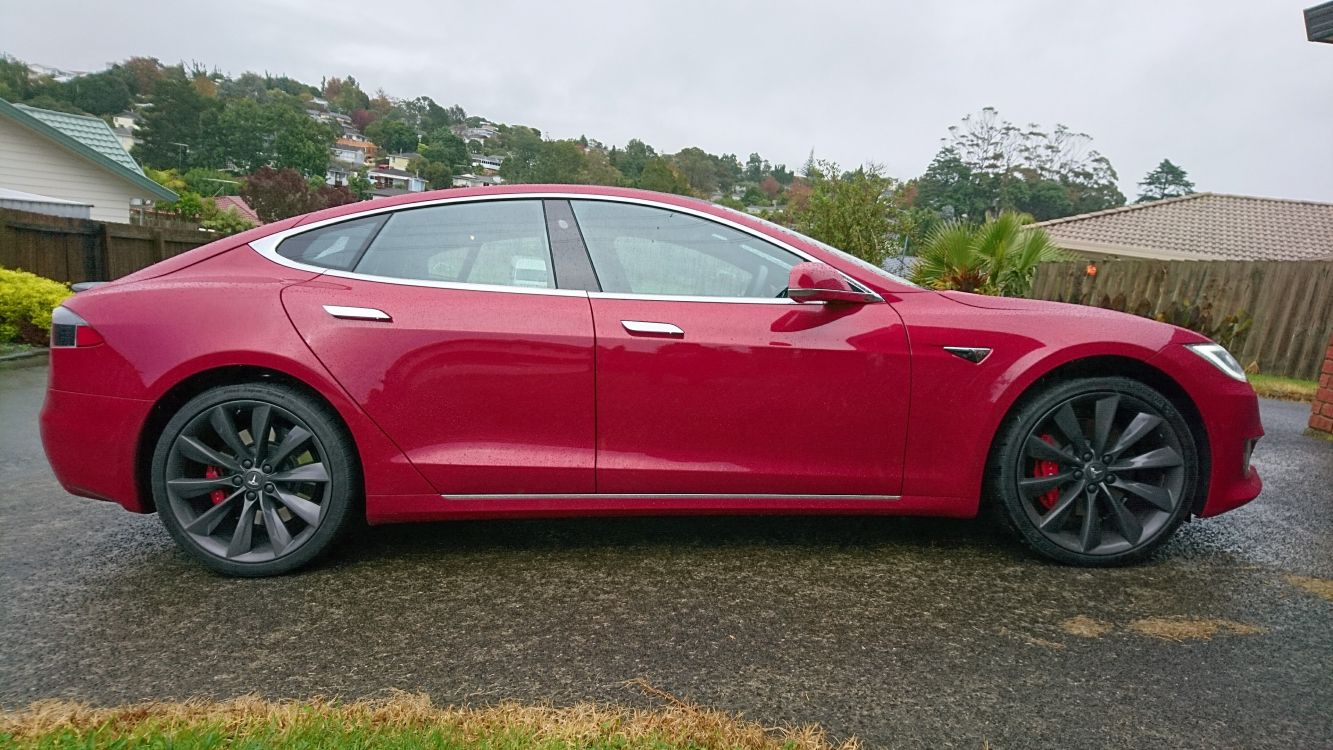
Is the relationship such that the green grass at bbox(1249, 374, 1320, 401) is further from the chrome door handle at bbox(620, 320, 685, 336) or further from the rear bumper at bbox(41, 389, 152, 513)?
the rear bumper at bbox(41, 389, 152, 513)

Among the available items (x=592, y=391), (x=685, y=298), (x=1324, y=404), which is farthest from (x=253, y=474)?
(x=1324, y=404)

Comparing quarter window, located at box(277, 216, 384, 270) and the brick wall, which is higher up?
quarter window, located at box(277, 216, 384, 270)

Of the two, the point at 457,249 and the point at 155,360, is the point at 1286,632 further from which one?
the point at 155,360

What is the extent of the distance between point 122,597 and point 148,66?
319ft

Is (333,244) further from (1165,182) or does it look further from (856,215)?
(1165,182)

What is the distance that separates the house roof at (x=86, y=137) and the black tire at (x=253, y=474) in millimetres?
20755

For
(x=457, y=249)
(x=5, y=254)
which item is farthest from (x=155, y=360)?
(x=5, y=254)

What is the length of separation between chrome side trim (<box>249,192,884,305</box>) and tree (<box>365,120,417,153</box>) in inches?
794

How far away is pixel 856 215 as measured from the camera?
18.6 meters

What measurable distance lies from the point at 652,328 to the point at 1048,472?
166cm

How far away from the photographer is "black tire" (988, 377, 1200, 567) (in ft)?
10.6

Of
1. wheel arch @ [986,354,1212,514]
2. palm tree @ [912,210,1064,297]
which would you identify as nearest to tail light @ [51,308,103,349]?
wheel arch @ [986,354,1212,514]

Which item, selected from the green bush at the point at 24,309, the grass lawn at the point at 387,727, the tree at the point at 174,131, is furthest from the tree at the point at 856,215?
the tree at the point at 174,131

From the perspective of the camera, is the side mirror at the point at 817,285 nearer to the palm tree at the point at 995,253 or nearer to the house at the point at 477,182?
the house at the point at 477,182
